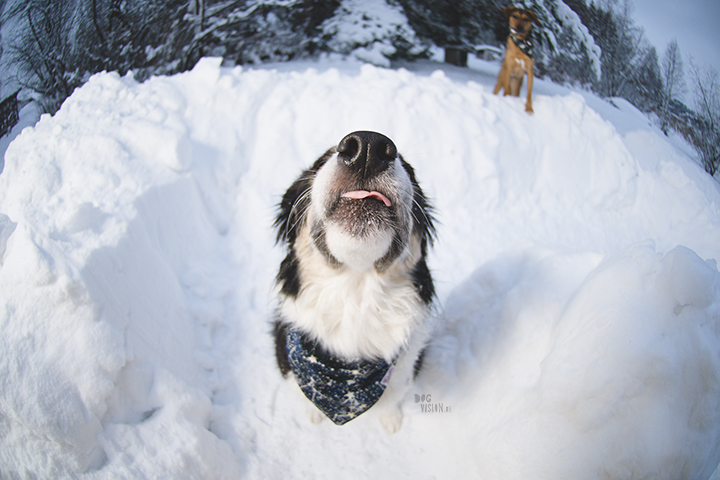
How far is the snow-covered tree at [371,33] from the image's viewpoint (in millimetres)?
3145

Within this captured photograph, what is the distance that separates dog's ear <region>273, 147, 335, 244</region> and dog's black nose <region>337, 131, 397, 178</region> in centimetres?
42

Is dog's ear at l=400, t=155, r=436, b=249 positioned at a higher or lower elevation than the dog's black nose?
lower

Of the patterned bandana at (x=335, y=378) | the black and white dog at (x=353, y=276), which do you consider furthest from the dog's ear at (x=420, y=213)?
the patterned bandana at (x=335, y=378)

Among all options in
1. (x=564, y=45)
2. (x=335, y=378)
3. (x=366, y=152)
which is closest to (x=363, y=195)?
(x=366, y=152)

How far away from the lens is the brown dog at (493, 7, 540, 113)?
2.75m

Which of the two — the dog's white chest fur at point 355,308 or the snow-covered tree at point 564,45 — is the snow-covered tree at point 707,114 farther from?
the dog's white chest fur at point 355,308

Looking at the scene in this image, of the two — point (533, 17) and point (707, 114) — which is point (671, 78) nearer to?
point (707, 114)

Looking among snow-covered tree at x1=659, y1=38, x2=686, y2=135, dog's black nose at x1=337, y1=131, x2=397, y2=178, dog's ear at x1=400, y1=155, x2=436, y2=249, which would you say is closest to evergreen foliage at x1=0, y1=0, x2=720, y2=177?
snow-covered tree at x1=659, y1=38, x2=686, y2=135

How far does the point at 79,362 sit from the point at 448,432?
Answer: 1.91 metres

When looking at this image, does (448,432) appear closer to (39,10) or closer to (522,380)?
(522,380)

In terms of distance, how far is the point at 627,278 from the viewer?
59.4 inches

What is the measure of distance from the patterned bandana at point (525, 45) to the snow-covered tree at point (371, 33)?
3.02 ft

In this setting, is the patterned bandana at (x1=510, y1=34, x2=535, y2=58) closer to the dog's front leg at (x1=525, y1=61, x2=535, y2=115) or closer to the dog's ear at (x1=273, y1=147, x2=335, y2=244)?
the dog's front leg at (x1=525, y1=61, x2=535, y2=115)

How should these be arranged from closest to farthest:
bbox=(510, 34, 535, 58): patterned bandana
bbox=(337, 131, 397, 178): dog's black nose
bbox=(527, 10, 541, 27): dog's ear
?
bbox=(337, 131, 397, 178): dog's black nose < bbox=(527, 10, 541, 27): dog's ear < bbox=(510, 34, 535, 58): patterned bandana
